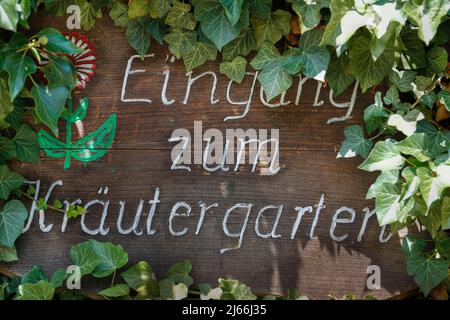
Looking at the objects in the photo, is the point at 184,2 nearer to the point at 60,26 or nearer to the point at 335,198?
the point at 60,26

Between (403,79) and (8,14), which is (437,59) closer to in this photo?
(403,79)

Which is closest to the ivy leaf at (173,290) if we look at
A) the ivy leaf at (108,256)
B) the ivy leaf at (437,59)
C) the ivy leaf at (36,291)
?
the ivy leaf at (108,256)

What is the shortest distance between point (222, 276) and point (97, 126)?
0.53 m

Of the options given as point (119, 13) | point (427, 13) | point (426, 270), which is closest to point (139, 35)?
point (119, 13)

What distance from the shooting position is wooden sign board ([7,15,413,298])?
1.82 m

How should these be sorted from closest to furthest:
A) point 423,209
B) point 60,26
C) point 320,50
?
point 423,209 < point 320,50 < point 60,26

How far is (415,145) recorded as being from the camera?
65.0 inches

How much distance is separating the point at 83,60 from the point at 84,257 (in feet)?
1.76

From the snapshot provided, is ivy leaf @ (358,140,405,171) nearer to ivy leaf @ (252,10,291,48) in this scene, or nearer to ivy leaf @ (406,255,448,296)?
ivy leaf @ (406,255,448,296)

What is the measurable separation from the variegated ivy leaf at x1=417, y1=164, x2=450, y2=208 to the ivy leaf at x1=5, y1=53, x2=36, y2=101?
969 millimetres

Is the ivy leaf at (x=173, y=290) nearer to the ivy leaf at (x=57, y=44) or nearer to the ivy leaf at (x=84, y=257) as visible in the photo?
the ivy leaf at (x=84, y=257)
